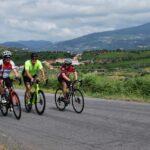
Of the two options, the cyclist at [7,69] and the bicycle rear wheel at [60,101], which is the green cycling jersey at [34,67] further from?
the bicycle rear wheel at [60,101]

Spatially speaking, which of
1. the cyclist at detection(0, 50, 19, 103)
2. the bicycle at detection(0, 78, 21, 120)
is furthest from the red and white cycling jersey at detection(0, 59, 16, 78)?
the bicycle at detection(0, 78, 21, 120)

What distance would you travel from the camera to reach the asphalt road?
10.0 metres

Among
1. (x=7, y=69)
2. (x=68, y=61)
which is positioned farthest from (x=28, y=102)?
(x=68, y=61)

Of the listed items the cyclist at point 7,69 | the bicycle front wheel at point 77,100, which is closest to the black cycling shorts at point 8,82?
the cyclist at point 7,69

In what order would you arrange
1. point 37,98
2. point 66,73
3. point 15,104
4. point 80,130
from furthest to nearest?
1. point 66,73
2. point 37,98
3. point 15,104
4. point 80,130

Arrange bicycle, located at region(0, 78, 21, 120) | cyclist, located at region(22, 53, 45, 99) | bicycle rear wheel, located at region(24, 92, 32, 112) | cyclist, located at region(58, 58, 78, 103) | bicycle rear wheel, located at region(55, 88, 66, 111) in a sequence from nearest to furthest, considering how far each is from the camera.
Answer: bicycle, located at region(0, 78, 21, 120) < cyclist, located at region(22, 53, 45, 99) < cyclist, located at region(58, 58, 78, 103) < bicycle rear wheel, located at region(24, 92, 32, 112) < bicycle rear wheel, located at region(55, 88, 66, 111)

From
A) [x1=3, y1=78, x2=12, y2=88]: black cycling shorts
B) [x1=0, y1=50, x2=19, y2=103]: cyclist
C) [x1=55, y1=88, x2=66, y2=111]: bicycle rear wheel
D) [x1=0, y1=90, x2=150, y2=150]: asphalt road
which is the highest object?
[x1=0, y1=50, x2=19, y2=103]: cyclist

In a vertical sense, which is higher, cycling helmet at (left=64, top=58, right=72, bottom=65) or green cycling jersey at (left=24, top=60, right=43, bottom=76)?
cycling helmet at (left=64, top=58, right=72, bottom=65)

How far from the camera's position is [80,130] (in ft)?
39.3

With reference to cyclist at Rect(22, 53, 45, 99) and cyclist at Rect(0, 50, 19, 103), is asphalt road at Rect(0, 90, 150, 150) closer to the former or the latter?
cyclist at Rect(0, 50, 19, 103)

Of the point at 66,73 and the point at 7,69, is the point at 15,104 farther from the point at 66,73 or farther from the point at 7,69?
the point at 66,73

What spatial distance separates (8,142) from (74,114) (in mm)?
5112

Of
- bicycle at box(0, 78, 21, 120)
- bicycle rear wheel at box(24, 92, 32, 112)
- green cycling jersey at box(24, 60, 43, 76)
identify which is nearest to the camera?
bicycle at box(0, 78, 21, 120)

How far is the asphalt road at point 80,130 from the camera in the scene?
32.9 ft
